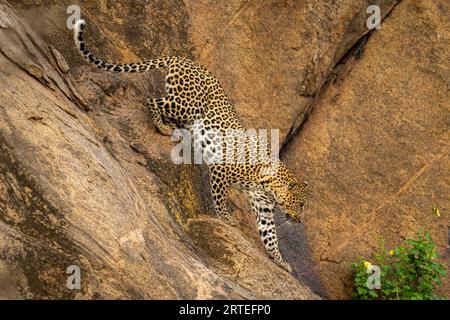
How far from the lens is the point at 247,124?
45.9 ft

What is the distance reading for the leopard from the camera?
38.4ft

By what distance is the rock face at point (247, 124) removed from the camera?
8758mm

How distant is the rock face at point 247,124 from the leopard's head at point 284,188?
0.74 metres

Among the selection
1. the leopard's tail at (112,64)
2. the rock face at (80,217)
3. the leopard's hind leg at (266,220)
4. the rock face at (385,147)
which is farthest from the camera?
the rock face at (385,147)

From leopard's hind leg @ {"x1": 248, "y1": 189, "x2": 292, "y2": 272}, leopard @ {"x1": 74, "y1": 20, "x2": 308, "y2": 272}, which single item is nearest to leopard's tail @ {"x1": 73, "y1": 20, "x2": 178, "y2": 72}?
leopard @ {"x1": 74, "y1": 20, "x2": 308, "y2": 272}

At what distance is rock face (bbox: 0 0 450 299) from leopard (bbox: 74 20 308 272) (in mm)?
313

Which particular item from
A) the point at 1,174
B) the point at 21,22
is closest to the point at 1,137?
the point at 1,174

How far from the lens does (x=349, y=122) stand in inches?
563

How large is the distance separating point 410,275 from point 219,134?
337 centimetres

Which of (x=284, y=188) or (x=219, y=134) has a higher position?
(x=219, y=134)

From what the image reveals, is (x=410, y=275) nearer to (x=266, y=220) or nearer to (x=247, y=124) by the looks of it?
(x=266, y=220)

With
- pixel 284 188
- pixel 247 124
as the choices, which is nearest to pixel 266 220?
pixel 284 188

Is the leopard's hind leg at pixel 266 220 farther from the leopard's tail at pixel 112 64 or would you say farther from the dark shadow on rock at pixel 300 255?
the leopard's tail at pixel 112 64

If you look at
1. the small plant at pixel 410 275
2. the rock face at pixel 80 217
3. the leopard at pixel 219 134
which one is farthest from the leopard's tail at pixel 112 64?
the small plant at pixel 410 275
